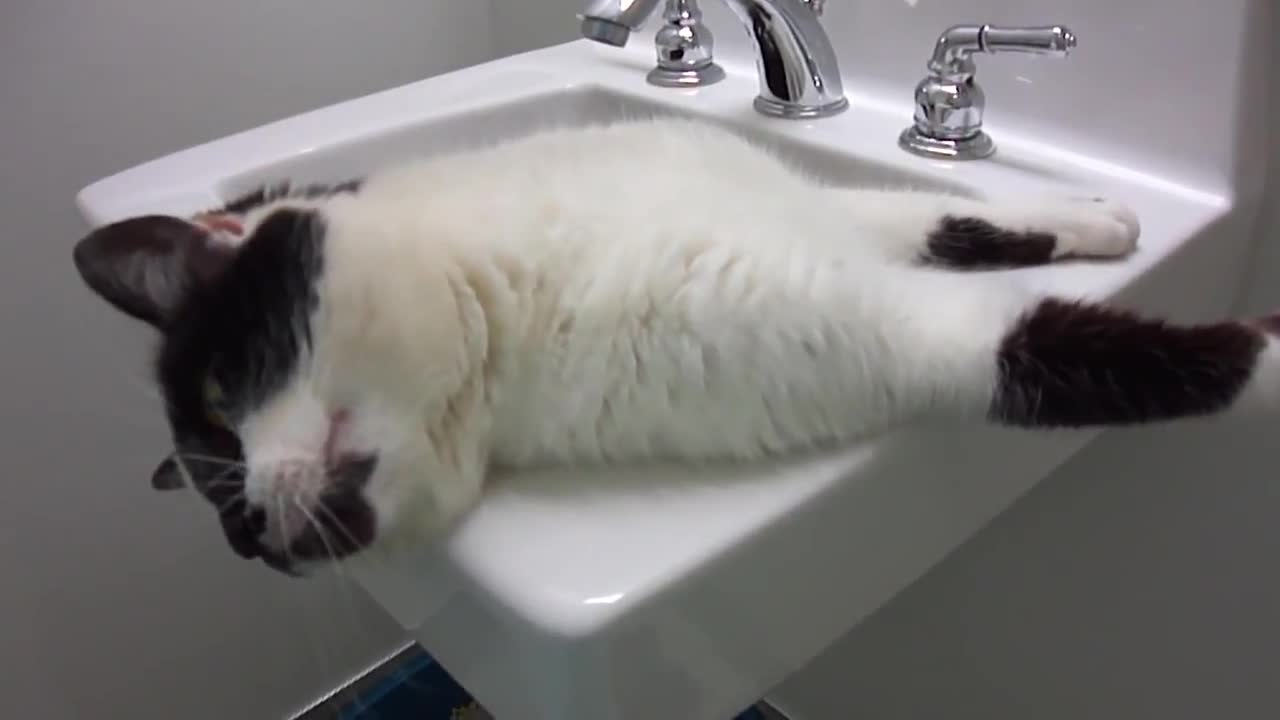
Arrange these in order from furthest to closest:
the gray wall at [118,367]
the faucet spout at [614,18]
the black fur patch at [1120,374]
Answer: the gray wall at [118,367]
the faucet spout at [614,18]
the black fur patch at [1120,374]

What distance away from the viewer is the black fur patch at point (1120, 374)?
0.51 m

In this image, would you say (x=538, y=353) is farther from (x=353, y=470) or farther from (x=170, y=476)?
(x=170, y=476)

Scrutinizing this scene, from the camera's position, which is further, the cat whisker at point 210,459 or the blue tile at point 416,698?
the blue tile at point 416,698

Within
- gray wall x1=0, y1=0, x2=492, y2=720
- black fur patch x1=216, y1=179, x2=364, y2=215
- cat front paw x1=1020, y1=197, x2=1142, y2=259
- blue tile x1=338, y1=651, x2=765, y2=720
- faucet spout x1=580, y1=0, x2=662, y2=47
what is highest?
faucet spout x1=580, y1=0, x2=662, y2=47

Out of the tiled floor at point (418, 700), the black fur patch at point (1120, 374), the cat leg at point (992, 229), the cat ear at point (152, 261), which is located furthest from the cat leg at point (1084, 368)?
the tiled floor at point (418, 700)

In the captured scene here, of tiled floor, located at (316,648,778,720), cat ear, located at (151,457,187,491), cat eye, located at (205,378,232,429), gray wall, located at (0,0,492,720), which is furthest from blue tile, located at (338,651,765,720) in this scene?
cat eye, located at (205,378,232,429)

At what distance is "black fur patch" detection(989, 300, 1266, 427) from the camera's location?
509 millimetres

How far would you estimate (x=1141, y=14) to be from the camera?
0.69 meters

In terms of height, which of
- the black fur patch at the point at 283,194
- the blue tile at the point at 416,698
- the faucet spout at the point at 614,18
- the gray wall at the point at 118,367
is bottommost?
the blue tile at the point at 416,698

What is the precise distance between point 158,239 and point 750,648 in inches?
14.2

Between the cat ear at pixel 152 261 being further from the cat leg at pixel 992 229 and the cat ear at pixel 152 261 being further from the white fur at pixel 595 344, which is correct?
the cat leg at pixel 992 229

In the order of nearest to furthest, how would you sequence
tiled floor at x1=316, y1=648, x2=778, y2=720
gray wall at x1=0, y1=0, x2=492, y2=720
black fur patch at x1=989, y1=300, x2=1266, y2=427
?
black fur patch at x1=989, y1=300, x2=1266, y2=427 < gray wall at x1=0, y1=0, x2=492, y2=720 < tiled floor at x1=316, y1=648, x2=778, y2=720

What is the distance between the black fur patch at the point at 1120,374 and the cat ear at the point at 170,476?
0.46 m

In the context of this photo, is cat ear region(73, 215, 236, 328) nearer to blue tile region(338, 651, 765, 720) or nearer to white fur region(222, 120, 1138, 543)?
white fur region(222, 120, 1138, 543)
